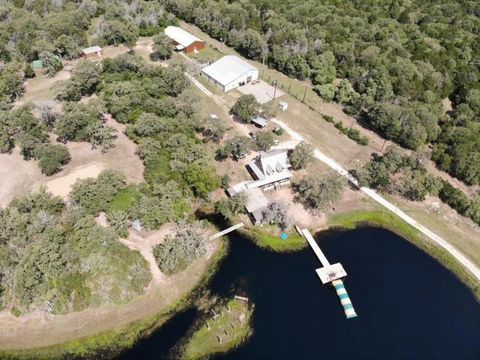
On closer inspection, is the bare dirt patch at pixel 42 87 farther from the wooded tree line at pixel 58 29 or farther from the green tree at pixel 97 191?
the green tree at pixel 97 191

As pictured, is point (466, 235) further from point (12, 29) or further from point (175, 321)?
point (12, 29)

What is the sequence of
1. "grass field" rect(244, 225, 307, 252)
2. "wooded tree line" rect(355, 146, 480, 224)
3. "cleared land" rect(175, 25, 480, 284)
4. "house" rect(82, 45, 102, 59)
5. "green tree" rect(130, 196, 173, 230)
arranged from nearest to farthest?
"green tree" rect(130, 196, 173, 230)
"grass field" rect(244, 225, 307, 252)
"cleared land" rect(175, 25, 480, 284)
"wooded tree line" rect(355, 146, 480, 224)
"house" rect(82, 45, 102, 59)

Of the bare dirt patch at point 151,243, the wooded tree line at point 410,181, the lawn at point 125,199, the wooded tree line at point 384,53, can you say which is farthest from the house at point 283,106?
the bare dirt patch at point 151,243

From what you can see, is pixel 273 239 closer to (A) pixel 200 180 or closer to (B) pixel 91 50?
(A) pixel 200 180

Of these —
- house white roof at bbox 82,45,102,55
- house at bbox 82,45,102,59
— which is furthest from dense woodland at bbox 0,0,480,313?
house white roof at bbox 82,45,102,55

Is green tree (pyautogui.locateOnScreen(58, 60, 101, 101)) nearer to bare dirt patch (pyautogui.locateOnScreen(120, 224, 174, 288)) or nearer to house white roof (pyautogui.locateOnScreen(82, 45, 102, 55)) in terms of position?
house white roof (pyautogui.locateOnScreen(82, 45, 102, 55))

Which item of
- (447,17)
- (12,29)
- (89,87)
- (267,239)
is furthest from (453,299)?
(12,29)
